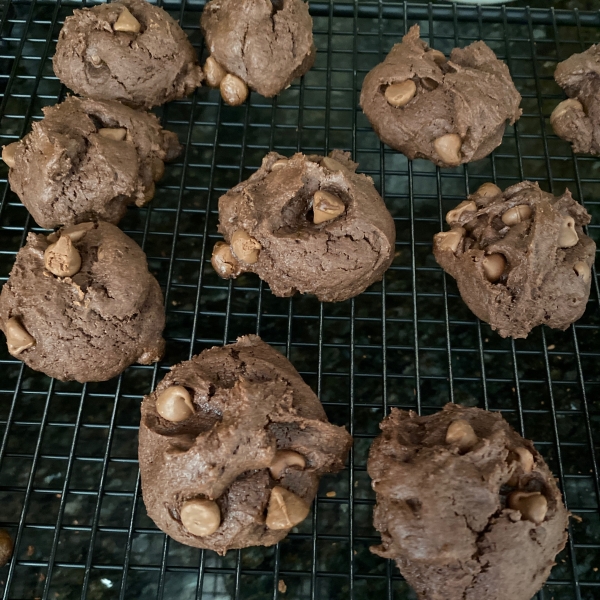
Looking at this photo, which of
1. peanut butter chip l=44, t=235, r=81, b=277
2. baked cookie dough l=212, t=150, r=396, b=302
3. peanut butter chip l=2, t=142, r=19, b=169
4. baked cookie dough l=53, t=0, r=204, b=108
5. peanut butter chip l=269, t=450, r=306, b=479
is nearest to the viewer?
peanut butter chip l=269, t=450, r=306, b=479

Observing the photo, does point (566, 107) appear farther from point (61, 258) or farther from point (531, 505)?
point (61, 258)

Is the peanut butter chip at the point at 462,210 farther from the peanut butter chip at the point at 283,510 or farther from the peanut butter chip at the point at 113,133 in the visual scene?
the peanut butter chip at the point at 113,133

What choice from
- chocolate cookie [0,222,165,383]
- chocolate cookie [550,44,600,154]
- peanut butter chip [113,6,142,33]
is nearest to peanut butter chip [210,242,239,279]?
chocolate cookie [0,222,165,383]

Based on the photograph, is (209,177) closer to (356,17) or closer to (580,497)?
(356,17)

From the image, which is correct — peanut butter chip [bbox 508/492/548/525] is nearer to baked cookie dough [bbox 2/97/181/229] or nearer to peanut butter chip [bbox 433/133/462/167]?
peanut butter chip [bbox 433/133/462/167]

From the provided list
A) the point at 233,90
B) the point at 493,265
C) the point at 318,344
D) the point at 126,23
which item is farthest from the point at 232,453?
the point at 126,23

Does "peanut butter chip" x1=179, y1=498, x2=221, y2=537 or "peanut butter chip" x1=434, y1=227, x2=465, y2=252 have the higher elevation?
"peanut butter chip" x1=434, y1=227, x2=465, y2=252
